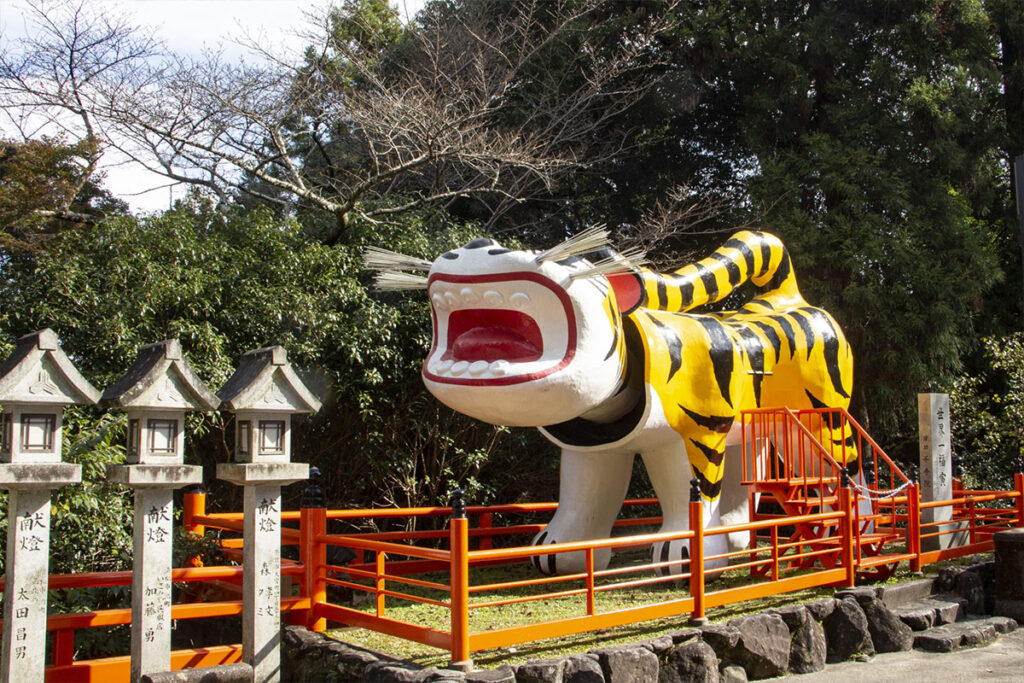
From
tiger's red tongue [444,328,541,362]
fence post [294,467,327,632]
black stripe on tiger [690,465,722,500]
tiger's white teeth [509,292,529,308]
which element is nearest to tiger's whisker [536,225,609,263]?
tiger's white teeth [509,292,529,308]

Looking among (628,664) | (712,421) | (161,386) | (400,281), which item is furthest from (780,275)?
(161,386)

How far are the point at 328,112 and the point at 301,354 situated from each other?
465cm

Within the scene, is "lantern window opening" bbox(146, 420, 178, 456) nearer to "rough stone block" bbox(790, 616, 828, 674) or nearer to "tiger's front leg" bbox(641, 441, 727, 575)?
"tiger's front leg" bbox(641, 441, 727, 575)

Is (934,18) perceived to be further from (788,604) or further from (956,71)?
(788,604)

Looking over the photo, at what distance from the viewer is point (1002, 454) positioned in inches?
523

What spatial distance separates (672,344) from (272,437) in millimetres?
3368

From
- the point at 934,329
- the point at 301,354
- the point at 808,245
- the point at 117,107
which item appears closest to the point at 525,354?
the point at 301,354

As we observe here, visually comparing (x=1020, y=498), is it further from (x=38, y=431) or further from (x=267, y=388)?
(x=38, y=431)

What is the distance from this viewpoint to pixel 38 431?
4922 mm

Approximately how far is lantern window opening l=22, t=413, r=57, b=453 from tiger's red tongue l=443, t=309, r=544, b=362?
2570 mm

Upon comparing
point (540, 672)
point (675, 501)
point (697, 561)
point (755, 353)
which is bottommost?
point (540, 672)

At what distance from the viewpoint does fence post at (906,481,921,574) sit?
802cm

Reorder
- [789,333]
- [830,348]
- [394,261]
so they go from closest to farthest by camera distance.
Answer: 1. [394,261]
2. [789,333]
3. [830,348]

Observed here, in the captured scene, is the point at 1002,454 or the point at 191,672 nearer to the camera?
the point at 191,672
